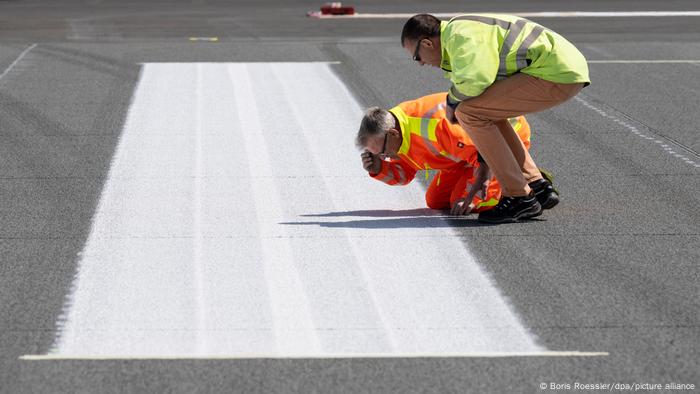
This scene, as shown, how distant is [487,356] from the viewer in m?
4.56

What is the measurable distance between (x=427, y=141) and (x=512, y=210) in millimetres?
606

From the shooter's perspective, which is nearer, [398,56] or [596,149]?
Answer: [596,149]

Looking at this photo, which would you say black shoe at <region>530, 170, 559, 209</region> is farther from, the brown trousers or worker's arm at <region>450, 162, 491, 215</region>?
worker's arm at <region>450, 162, 491, 215</region>

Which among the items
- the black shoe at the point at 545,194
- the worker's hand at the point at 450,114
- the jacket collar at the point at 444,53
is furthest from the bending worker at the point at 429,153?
the jacket collar at the point at 444,53

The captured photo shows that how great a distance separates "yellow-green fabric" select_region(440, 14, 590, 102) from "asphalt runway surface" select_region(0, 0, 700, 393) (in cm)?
80

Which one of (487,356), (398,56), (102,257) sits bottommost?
(398,56)

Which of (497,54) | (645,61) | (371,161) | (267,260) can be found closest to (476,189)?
(371,161)

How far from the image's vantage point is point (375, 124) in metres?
6.49

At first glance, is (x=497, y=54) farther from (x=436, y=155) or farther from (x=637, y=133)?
(x=637, y=133)

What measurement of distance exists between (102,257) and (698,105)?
619cm

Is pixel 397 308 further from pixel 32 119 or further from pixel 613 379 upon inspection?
pixel 32 119

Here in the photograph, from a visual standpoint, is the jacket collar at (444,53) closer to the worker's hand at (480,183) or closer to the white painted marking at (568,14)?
the worker's hand at (480,183)

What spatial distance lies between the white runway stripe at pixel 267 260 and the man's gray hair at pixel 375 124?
1.61 feet

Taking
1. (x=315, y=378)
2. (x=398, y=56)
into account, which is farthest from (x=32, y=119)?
(x=315, y=378)
